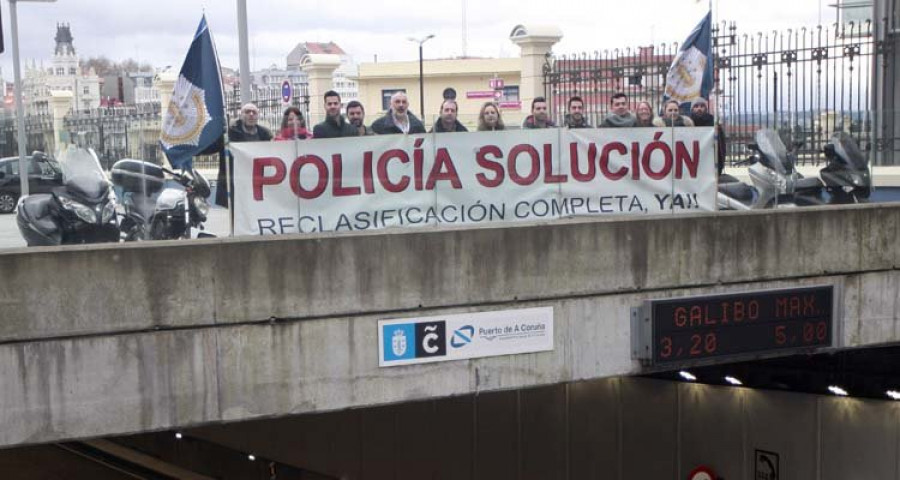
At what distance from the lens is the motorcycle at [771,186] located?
12209 mm

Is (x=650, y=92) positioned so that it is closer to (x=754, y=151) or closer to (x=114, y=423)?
(x=754, y=151)

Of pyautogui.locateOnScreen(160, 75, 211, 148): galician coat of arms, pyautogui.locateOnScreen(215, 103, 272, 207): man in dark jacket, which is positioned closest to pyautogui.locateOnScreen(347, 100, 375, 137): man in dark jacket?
pyautogui.locateOnScreen(215, 103, 272, 207): man in dark jacket

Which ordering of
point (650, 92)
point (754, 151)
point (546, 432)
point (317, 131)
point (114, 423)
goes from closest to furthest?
point (114, 423), point (317, 131), point (754, 151), point (546, 432), point (650, 92)

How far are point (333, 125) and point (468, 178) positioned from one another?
1.38m

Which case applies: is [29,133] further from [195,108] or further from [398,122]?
[398,122]

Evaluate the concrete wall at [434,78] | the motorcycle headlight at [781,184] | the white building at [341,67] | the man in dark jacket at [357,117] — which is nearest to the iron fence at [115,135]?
the man in dark jacket at [357,117]

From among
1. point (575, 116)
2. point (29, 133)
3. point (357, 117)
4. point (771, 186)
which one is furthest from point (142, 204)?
point (771, 186)

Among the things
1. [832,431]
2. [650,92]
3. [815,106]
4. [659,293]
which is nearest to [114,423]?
[659,293]

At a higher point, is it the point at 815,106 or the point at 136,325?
the point at 815,106

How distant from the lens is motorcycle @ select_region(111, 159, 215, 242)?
9.71 m

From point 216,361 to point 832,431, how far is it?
931 cm

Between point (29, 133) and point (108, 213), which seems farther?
point (29, 133)

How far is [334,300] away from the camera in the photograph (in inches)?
392

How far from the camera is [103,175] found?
984 cm
